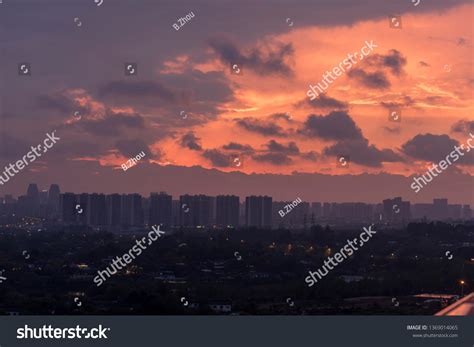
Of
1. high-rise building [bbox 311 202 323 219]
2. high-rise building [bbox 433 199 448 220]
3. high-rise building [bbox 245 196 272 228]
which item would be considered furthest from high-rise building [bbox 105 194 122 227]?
high-rise building [bbox 433 199 448 220]

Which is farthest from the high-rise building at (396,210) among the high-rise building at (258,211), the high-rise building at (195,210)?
the high-rise building at (195,210)

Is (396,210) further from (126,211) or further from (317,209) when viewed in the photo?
(126,211)

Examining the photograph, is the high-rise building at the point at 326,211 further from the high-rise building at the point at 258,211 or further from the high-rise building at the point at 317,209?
the high-rise building at the point at 258,211

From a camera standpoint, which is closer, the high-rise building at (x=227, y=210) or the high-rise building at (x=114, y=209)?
the high-rise building at (x=227, y=210)

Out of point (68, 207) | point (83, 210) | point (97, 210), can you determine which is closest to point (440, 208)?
point (97, 210)

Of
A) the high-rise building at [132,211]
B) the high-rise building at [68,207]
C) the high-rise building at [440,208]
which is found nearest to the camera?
the high-rise building at [132,211]

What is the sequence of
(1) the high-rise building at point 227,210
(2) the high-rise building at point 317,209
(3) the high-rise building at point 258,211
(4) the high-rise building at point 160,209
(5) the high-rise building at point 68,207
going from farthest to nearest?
(2) the high-rise building at point 317,209 < (5) the high-rise building at point 68,207 < (4) the high-rise building at point 160,209 < (1) the high-rise building at point 227,210 < (3) the high-rise building at point 258,211

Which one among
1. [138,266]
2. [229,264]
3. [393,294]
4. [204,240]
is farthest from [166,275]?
[204,240]

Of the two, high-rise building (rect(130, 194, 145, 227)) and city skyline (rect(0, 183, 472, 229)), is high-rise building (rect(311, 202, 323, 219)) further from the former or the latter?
high-rise building (rect(130, 194, 145, 227))
